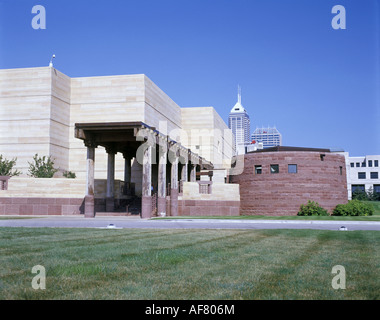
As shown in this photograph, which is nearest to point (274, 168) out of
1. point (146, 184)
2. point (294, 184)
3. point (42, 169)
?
point (294, 184)

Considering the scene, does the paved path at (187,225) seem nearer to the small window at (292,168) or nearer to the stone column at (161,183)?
the stone column at (161,183)

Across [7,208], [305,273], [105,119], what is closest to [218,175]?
[105,119]

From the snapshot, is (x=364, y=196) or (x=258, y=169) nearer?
(x=258, y=169)

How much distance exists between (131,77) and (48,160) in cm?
1842

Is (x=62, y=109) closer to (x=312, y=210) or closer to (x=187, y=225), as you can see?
(x=312, y=210)

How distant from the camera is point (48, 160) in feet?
172

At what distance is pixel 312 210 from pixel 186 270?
3397 centimetres

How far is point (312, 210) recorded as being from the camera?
3931cm

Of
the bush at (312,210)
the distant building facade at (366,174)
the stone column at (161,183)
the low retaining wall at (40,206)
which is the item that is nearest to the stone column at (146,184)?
the stone column at (161,183)

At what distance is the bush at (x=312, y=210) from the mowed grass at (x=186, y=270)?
28.5 meters

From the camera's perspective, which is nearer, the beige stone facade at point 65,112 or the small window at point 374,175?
the beige stone facade at point 65,112

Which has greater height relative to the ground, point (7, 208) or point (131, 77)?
point (131, 77)

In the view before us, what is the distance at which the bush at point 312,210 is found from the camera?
39.3 meters

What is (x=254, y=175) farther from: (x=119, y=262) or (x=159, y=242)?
(x=119, y=262)
